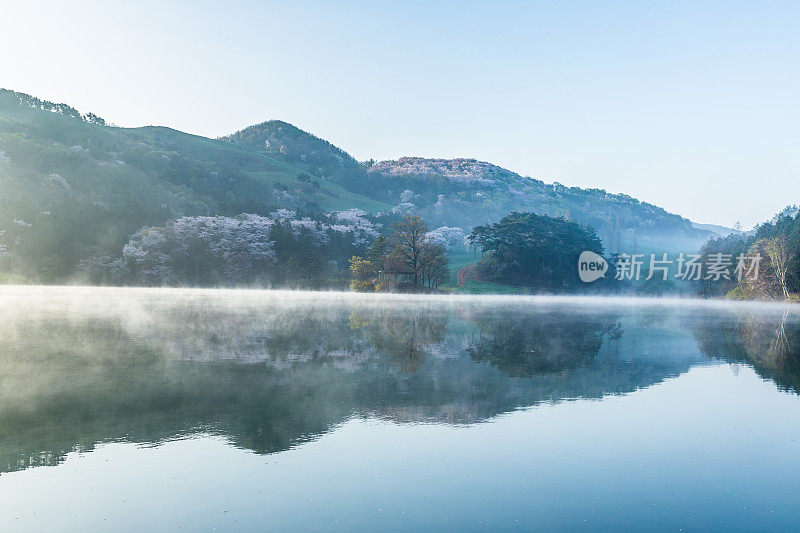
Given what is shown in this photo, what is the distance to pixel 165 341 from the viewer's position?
2702 cm

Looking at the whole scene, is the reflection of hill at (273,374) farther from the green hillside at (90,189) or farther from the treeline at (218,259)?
the green hillside at (90,189)

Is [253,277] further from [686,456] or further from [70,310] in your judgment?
[686,456]

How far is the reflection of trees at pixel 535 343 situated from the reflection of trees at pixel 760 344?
5781mm

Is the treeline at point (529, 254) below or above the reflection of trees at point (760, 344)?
above

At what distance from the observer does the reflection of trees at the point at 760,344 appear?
75.2 ft

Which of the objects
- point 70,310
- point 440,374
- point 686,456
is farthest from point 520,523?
point 70,310

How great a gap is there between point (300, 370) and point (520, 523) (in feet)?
42.4

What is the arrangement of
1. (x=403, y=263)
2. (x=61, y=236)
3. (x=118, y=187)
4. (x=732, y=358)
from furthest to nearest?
1. (x=118, y=187)
2. (x=61, y=236)
3. (x=403, y=263)
4. (x=732, y=358)

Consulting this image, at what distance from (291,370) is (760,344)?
25294mm

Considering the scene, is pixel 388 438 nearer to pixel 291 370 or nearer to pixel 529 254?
pixel 291 370

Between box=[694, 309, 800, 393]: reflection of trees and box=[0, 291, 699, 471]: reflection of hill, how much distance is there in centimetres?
206

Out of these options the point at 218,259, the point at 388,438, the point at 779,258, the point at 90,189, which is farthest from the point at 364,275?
the point at 90,189

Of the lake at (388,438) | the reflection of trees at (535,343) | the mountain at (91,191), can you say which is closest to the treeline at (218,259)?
the mountain at (91,191)

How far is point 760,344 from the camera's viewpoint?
102 ft
